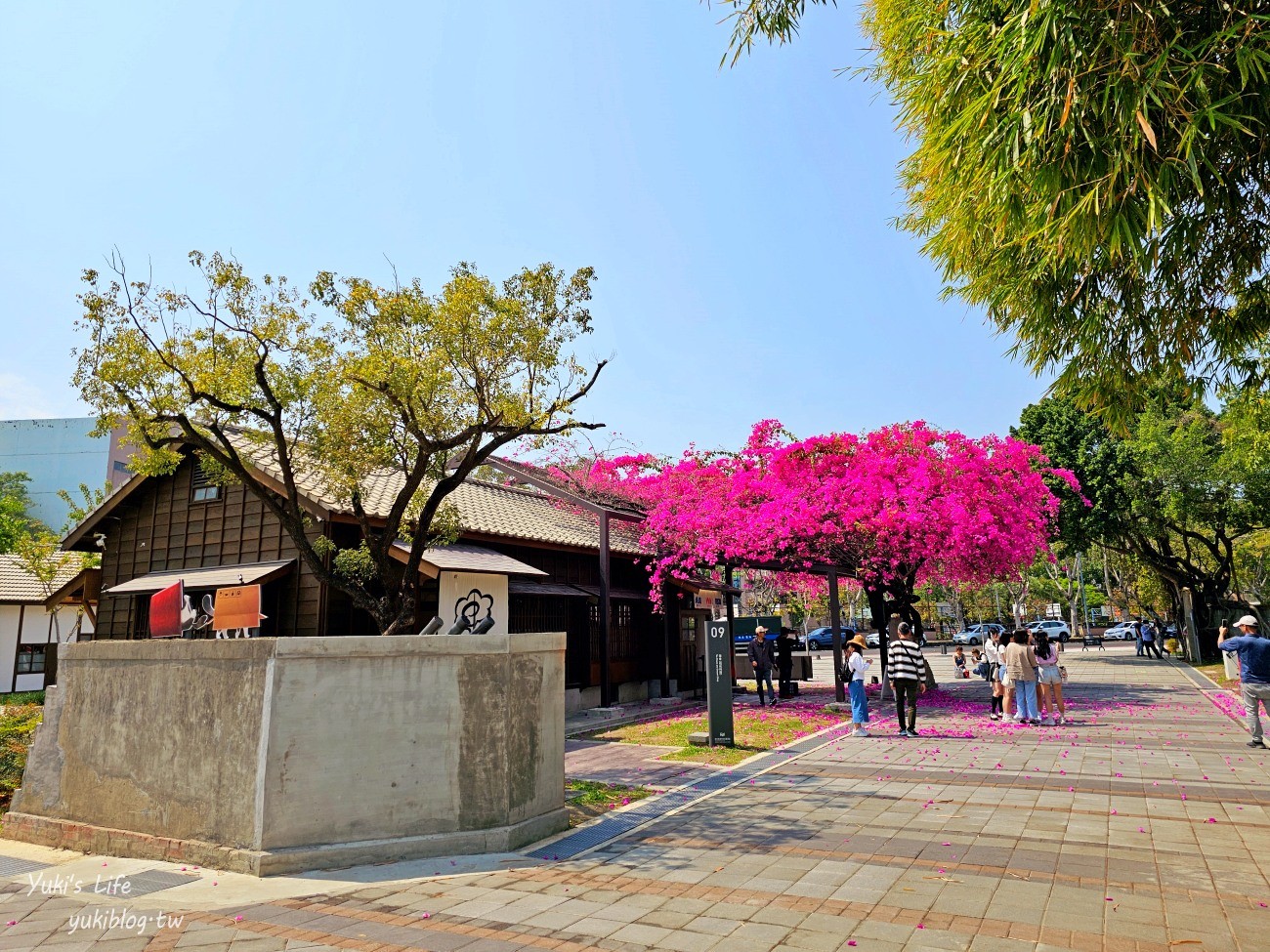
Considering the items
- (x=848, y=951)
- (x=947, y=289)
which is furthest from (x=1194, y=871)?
(x=947, y=289)

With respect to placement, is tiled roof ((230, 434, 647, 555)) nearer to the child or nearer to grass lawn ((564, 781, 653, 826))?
grass lawn ((564, 781, 653, 826))

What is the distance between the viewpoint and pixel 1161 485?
2758cm

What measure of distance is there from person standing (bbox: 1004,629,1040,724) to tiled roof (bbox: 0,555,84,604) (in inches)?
966

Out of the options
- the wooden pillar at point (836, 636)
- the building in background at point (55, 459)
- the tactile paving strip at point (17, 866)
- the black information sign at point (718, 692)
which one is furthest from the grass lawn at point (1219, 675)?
the building in background at point (55, 459)

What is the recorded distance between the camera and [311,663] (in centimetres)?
658

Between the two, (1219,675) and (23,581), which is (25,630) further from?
(1219,675)

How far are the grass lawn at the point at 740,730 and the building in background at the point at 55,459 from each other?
4400 centimetres

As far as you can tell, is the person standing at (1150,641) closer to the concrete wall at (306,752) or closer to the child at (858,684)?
the child at (858,684)

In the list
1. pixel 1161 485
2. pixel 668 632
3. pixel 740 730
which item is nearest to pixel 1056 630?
pixel 1161 485

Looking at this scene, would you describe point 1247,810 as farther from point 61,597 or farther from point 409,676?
point 61,597

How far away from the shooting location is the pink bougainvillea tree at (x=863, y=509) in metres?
15.8

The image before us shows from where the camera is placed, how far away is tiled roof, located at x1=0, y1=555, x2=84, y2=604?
23.4 metres

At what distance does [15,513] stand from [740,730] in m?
42.2

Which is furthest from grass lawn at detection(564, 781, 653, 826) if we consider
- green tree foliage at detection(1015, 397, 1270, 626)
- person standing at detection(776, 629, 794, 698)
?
green tree foliage at detection(1015, 397, 1270, 626)
